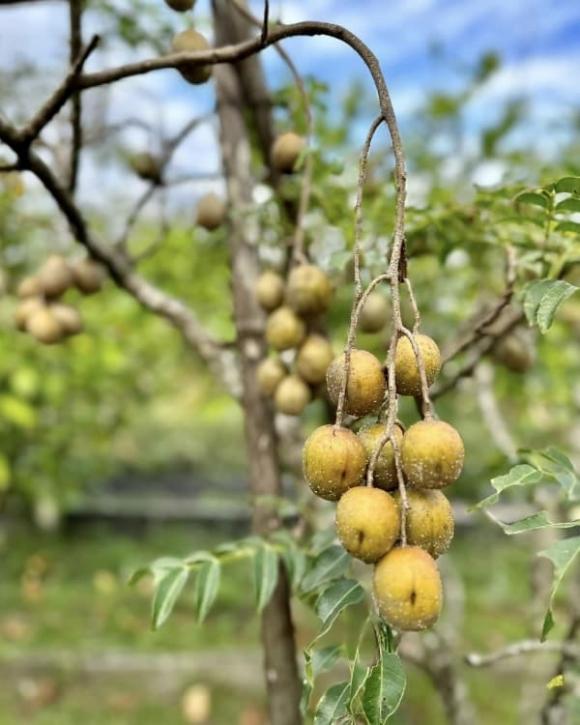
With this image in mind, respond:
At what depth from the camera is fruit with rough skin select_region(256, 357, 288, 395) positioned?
46.2 inches

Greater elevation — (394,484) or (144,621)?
(394,484)

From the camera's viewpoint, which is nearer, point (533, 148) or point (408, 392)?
point (408, 392)

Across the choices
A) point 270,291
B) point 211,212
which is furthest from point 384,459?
point 211,212

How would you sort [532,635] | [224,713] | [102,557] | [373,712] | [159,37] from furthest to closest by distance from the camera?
[102,557] → [224,713] → [532,635] → [159,37] → [373,712]

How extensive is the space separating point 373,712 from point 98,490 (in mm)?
5626

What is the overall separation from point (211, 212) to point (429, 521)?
87 cm

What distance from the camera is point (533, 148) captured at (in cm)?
262

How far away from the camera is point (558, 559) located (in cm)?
61

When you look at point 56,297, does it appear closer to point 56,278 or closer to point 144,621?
point 56,278

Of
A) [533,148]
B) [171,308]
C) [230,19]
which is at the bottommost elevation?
[171,308]

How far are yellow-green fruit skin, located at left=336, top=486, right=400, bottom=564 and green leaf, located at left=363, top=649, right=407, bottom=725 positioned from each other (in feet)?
0.30

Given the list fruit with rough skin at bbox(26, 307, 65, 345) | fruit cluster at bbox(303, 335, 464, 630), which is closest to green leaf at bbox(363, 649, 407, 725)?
fruit cluster at bbox(303, 335, 464, 630)

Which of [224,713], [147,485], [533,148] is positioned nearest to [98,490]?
[147,485]

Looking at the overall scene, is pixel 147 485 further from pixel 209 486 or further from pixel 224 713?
pixel 224 713
